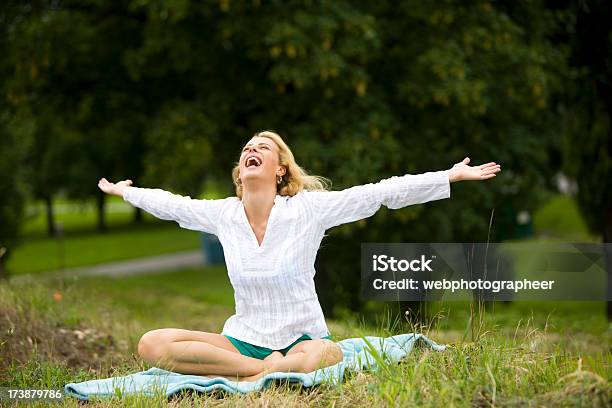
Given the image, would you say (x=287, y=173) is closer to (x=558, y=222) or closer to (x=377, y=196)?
(x=377, y=196)

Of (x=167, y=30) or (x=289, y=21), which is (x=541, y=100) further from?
(x=167, y=30)

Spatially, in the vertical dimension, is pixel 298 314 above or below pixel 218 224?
below

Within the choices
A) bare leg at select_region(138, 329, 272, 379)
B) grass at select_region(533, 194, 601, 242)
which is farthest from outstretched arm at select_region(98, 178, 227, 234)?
grass at select_region(533, 194, 601, 242)

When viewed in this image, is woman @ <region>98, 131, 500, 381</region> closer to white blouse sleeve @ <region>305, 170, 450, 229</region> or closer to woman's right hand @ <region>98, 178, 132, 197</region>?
white blouse sleeve @ <region>305, 170, 450, 229</region>

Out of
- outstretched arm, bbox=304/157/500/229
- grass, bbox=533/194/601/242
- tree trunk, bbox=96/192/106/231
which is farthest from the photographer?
tree trunk, bbox=96/192/106/231

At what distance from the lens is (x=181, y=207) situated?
16.3 ft

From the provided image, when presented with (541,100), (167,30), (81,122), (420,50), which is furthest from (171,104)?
(541,100)

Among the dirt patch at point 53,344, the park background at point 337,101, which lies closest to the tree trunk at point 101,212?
the park background at point 337,101

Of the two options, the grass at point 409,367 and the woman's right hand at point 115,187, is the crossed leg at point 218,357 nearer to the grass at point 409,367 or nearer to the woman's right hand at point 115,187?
the grass at point 409,367

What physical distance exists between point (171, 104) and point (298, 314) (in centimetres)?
832

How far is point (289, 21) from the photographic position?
10.4 meters

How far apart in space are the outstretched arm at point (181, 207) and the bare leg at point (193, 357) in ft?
2.25

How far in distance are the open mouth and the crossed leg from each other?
1022mm

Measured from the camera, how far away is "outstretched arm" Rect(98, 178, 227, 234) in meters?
4.92
